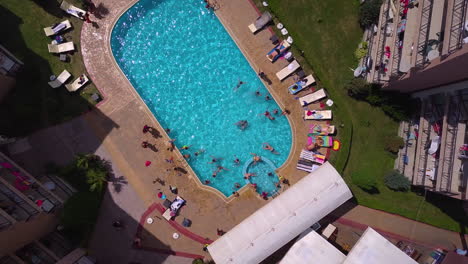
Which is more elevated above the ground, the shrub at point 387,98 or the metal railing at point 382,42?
the metal railing at point 382,42

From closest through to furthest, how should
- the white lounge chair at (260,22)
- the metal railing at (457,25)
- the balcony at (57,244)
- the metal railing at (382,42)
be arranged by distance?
the metal railing at (457,25)
the metal railing at (382,42)
the balcony at (57,244)
the white lounge chair at (260,22)

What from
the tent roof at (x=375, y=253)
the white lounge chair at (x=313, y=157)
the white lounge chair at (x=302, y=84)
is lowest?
the tent roof at (x=375, y=253)

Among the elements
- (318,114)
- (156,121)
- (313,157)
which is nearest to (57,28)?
(156,121)

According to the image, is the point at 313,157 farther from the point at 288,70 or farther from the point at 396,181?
the point at 288,70

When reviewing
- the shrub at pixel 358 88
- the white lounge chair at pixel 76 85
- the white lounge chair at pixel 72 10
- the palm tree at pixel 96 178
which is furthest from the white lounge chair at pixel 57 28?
the shrub at pixel 358 88

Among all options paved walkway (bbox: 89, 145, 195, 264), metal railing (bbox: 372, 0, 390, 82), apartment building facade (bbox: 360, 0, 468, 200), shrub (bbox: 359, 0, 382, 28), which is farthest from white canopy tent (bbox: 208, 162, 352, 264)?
shrub (bbox: 359, 0, 382, 28)

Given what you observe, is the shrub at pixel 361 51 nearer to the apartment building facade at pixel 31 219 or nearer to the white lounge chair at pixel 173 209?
the white lounge chair at pixel 173 209

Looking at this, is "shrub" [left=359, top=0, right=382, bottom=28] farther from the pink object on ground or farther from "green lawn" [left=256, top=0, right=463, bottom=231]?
the pink object on ground
